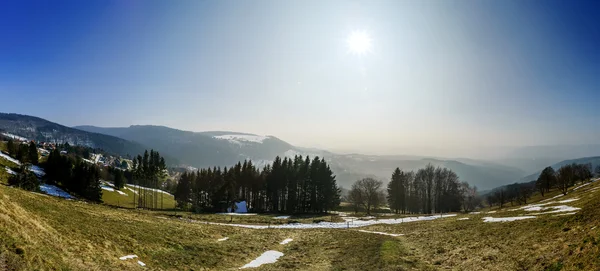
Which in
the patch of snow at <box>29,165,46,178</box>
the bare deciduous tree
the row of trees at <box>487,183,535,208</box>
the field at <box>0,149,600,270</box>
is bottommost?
the row of trees at <box>487,183,535,208</box>

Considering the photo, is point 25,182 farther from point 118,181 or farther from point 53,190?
point 118,181

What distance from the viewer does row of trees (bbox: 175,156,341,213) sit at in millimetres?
84250

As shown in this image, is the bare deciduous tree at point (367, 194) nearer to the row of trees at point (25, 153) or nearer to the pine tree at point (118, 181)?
the pine tree at point (118, 181)

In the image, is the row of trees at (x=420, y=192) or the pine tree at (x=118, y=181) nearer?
the row of trees at (x=420, y=192)

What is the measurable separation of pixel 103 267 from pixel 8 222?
17.3 ft

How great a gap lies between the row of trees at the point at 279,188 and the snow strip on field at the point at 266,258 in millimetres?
55626

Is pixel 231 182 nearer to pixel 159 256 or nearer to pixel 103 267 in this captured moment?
pixel 159 256

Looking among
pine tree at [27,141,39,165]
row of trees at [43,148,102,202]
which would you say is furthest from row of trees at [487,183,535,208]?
pine tree at [27,141,39,165]

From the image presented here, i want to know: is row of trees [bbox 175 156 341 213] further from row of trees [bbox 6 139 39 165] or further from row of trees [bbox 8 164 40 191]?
row of trees [bbox 6 139 39 165]

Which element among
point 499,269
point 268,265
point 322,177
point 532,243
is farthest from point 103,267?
point 322,177

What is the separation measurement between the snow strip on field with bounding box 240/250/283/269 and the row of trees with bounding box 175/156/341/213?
55.6 meters

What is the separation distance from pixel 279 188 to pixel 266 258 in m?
61.0

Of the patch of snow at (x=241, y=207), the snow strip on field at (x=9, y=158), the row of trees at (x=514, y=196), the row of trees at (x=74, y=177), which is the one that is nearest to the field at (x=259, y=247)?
the patch of snow at (x=241, y=207)

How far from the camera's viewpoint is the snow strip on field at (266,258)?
2401 cm
